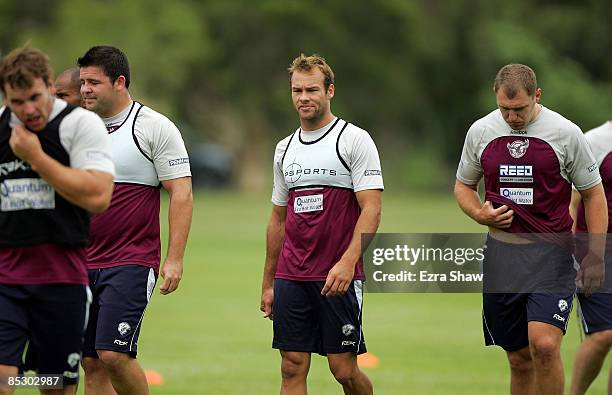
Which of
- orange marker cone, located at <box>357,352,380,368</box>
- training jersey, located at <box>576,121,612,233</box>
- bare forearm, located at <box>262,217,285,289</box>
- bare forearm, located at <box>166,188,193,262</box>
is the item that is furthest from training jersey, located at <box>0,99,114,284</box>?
orange marker cone, located at <box>357,352,380,368</box>

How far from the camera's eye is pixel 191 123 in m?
64.4

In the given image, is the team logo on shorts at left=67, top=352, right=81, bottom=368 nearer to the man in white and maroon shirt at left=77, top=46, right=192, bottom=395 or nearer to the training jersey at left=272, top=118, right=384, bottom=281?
the man in white and maroon shirt at left=77, top=46, right=192, bottom=395

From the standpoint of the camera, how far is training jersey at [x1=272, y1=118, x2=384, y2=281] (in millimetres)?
8273

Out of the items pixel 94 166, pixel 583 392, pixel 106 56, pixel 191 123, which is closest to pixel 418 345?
pixel 583 392

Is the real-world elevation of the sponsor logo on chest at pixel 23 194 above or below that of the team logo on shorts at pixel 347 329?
above

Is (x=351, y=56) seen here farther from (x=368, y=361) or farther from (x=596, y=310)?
(x=596, y=310)

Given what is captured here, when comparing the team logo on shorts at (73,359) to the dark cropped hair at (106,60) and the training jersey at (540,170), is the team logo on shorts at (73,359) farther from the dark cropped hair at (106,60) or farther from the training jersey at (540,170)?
the training jersey at (540,170)

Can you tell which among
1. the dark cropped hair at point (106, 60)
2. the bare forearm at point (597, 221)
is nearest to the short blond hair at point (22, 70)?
the dark cropped hair at point (106, 60)

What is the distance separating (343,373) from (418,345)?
5673 millimetres

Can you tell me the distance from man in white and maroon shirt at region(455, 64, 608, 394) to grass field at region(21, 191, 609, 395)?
7.23 feet

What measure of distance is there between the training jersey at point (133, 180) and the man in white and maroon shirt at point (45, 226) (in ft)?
4.80

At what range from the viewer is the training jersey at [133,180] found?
8289 millimetres

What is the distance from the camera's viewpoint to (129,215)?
8.31 metres

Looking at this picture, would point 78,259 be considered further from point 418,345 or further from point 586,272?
point 418,345
